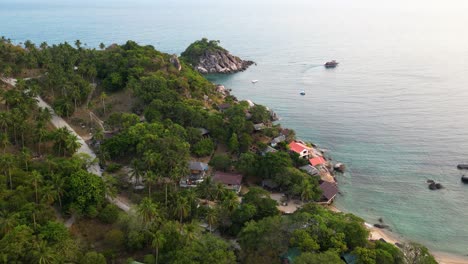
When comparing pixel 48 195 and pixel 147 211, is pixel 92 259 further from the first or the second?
pixel 48 195

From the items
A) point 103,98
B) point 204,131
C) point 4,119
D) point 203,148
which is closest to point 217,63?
point 103,98

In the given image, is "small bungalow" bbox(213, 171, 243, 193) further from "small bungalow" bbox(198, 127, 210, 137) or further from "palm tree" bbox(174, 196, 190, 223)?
"small bungalow" bbox(198, 127, 210, 137)

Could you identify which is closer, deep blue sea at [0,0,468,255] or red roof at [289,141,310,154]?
deep blue sea at [0,0,468,255]

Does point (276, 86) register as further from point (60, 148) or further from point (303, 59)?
point (60, 148)

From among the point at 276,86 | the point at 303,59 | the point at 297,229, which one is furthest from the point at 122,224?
the point at 303,59

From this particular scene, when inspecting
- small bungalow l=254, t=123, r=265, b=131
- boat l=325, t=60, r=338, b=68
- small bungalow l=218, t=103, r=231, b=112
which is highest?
boat l=325, t=60, r=338, b=68

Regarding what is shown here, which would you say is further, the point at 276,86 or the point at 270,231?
the point at 276,86

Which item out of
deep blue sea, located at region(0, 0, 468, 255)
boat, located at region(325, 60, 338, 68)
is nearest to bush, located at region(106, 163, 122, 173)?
deep blue sea, located at region(0, 0, 468, 255)
